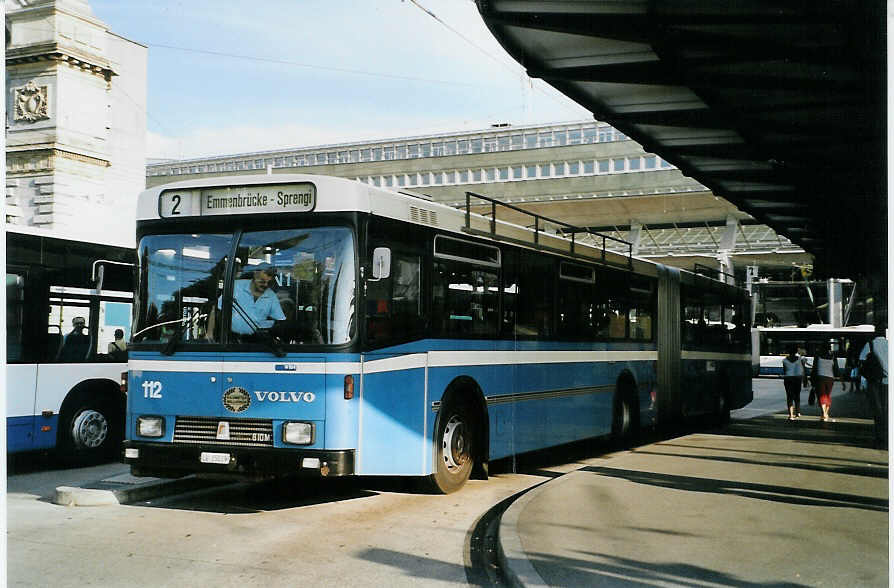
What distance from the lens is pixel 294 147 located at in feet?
47.8

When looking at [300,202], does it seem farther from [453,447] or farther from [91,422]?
[91,422]

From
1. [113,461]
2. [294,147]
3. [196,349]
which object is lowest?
[113,461]

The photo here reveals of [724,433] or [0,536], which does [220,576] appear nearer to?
[0,536]

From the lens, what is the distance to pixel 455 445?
993 cm

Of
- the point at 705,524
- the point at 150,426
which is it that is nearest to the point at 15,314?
the point at 150,426

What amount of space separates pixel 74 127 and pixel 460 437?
59.6 feet

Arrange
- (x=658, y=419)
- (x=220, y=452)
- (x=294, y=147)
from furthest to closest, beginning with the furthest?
1. (x=658, y=419)
2. (x=294, y=147)
3. (x=220, y=452)

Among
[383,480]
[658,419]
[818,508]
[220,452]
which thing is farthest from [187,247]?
[658,419]

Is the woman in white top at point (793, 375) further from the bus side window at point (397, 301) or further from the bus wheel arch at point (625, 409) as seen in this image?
the bus side window at point (397, 301)

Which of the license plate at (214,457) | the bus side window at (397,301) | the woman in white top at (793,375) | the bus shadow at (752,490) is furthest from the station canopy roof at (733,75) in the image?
the woman in white top at (793,375)

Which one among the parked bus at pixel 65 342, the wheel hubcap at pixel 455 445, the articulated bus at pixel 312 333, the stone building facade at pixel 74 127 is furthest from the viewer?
the stone building facade at pixel 74 127

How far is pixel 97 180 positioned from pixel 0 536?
21295 millimetres

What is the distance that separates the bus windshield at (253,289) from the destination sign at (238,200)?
0.73 feet

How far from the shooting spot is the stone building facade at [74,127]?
22.5 metres
